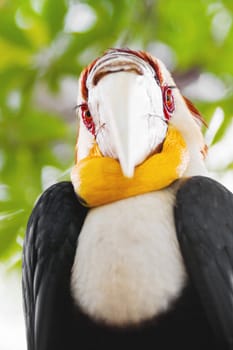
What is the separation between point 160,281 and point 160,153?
0.33 meters

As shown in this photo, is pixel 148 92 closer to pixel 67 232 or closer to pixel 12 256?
pixel 67 232

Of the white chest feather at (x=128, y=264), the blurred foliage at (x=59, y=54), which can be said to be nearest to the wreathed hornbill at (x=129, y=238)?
the white chest feather at (x=128, y=264)

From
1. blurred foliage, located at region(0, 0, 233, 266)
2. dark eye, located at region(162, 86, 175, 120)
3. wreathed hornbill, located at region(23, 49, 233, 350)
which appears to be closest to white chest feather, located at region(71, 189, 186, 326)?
wreathed hornbill, located at region(23, 49, 233, 350)

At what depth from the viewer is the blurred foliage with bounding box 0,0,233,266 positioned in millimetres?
2939

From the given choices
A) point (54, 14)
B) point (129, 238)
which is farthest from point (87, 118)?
point (54, 14)

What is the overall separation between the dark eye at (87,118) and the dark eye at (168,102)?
0.18m

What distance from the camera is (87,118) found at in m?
2.24

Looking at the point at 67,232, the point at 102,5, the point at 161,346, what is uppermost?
the point at 102,5

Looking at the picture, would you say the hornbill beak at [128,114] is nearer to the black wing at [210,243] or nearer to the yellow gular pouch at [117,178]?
the yellow gular pouch at [117,178]

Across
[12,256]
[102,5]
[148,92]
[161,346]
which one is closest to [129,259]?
[161,346]

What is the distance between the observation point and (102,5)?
122 inches

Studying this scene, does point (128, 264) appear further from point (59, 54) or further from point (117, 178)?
point (59, 54)

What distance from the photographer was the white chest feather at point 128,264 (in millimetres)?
2002

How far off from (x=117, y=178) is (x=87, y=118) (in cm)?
21
